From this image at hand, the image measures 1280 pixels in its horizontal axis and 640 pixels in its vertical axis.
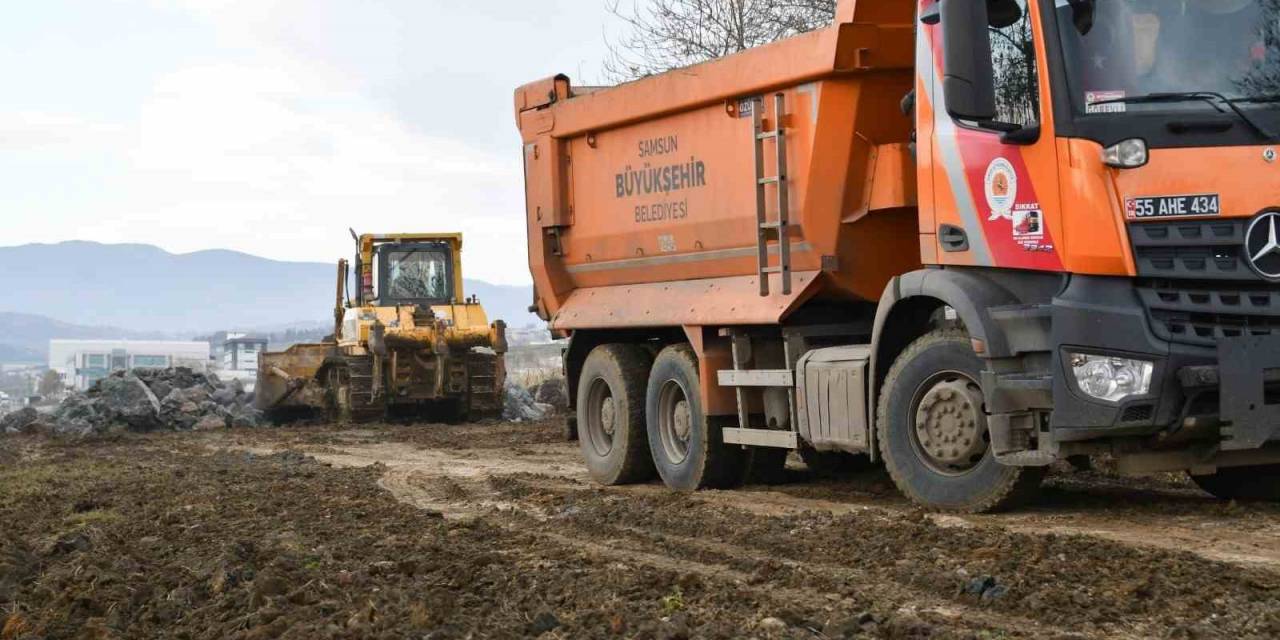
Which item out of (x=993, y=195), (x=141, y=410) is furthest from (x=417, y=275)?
(x=993, y=195)

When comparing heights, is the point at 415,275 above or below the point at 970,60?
below

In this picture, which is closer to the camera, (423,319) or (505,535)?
(505,535)

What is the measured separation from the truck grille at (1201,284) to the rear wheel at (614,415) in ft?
18.0

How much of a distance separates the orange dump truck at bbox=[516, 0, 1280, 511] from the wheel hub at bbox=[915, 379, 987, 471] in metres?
0.01

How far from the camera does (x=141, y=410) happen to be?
25.6m

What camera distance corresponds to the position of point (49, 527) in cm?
1082

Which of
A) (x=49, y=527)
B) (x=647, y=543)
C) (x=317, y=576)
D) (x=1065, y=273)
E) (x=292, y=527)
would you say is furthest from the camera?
(x=49, y=527)

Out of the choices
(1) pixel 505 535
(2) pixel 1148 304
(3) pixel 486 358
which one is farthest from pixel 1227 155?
(3) pixel 486 358

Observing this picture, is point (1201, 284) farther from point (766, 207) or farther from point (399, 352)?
point (399, 352)

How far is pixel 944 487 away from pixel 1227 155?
7.84ft

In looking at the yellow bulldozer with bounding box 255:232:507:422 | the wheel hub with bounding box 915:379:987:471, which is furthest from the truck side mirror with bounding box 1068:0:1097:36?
the yellow bulldozer with bounding box 255:232:507:422

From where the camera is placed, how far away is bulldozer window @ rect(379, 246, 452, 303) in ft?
85.5

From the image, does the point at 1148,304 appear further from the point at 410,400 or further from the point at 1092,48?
the point at 410,400

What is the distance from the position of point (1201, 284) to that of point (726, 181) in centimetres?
405
